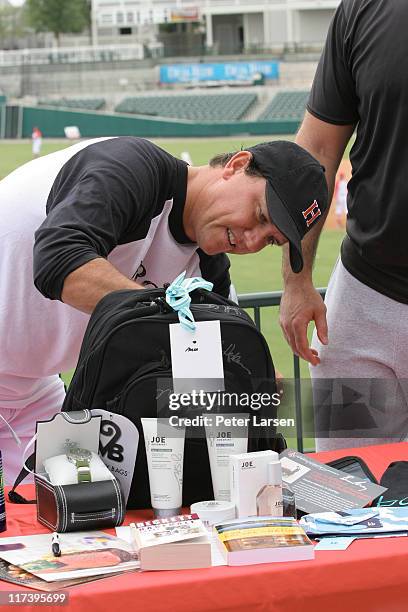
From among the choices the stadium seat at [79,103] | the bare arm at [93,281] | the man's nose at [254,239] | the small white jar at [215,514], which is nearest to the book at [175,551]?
the small white jar at [215,514]

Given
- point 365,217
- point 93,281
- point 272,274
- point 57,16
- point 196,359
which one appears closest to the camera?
point 196,359

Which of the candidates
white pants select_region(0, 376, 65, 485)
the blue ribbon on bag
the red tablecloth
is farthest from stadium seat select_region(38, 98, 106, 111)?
the red tablecloth

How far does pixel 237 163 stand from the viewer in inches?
95.7

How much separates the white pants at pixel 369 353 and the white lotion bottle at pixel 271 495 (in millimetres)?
783

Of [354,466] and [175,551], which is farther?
[354,466]

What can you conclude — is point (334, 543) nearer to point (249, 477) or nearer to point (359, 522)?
point (359, 522)

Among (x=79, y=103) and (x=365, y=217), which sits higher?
(x=79, y=103)

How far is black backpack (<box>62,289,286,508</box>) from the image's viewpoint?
6.70 ft

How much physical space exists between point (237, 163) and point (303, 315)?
68 cm

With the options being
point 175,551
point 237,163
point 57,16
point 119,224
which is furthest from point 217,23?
point 175,551

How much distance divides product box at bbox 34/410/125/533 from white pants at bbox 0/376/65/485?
0.83 metres

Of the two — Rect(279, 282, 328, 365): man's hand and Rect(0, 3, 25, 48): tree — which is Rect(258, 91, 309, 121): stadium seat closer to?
Rect(0, 3, 25, 48): tree

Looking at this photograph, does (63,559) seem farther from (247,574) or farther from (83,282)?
(83,282)

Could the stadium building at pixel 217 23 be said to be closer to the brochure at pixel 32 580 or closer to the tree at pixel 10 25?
the tree at pixel 10 25
